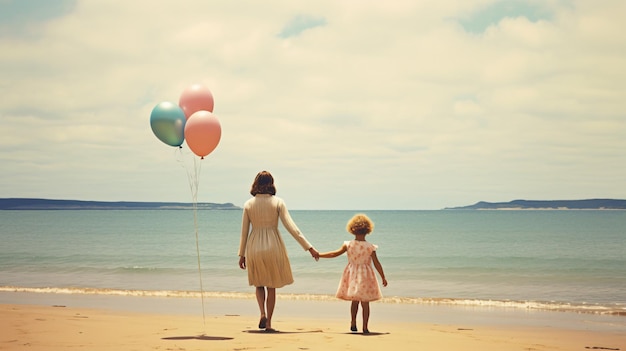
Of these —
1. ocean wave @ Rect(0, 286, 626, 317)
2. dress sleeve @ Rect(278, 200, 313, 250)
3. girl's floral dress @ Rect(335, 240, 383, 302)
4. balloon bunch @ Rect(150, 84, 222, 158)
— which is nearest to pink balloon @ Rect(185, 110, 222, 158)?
balloon bunch @ Rect(150, 84, 222, 158)

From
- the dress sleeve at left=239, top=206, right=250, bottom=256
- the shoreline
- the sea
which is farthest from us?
the sea

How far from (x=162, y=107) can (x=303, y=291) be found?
403 inches

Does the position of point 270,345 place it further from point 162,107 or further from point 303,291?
point 303,291

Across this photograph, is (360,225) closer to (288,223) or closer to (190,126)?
(288,223)

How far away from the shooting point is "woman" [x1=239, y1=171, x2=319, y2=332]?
8578mm

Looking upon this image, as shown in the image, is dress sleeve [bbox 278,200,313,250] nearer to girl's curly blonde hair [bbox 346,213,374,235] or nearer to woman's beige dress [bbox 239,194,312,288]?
woman's beige dress [bbox 239,194,312,288]

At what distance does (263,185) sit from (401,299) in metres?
8.57

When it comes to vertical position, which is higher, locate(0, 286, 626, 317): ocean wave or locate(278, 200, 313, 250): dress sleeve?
locate(278, 200, 313, 250): dress sleeve

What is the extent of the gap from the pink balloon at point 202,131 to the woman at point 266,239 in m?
0.96

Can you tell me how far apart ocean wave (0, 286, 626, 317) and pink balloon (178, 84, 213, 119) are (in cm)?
777

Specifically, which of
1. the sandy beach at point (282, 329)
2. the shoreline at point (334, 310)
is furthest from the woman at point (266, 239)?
the shoreline at point (334, 310)

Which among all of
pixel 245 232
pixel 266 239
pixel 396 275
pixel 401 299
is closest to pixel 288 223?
pixel 266 239

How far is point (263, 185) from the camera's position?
8680 millimetres

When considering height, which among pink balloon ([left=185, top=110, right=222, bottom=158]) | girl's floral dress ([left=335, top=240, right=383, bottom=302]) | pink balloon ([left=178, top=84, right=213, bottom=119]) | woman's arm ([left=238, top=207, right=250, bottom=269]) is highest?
pink balloon ([left=178, top=84, right=213, bottom=119])
